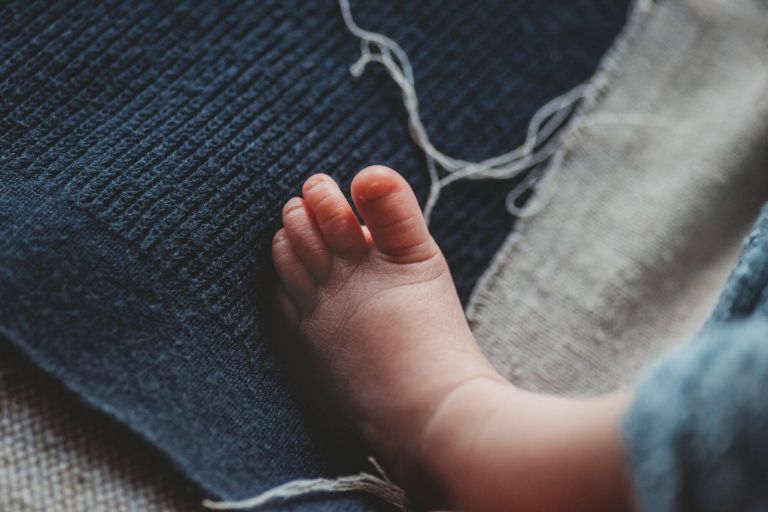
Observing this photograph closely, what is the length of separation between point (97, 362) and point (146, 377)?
0.04 metres

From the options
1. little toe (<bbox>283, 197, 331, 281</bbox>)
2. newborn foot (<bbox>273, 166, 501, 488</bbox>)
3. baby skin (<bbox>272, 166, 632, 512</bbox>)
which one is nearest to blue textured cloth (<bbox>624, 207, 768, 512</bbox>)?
baby skin (<bbox>272, 166, 632, 512</bbox>)

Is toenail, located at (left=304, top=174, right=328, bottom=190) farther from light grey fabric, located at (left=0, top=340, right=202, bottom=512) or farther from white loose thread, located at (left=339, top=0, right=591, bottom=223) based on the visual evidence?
light grey fabric, located at (left=0, top=340, right=202, bottom=512)

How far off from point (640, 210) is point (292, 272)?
380 mm

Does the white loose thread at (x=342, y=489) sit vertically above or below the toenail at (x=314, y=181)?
below

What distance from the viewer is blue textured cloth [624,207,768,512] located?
0.42 metres

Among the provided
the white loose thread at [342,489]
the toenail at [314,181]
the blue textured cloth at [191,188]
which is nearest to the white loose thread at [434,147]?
the blue textured cloth at [191,188]

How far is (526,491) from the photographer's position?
1.67 feet

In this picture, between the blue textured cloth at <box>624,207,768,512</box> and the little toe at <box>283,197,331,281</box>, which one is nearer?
the blue textured cloth at <box>624,207,768,512</box>

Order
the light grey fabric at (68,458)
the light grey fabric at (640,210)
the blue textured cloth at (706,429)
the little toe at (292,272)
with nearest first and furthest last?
the blue textured cloth at (706,429) < the light grey fabric at (68,458) < the little toe at (292,272) < the light grey fabric at (640,210)

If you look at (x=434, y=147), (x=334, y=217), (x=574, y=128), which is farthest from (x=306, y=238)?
(x=574, y=128)

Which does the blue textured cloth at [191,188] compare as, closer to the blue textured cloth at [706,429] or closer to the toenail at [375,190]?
the toenail at [375,190]

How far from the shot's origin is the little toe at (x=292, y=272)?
25.0 inches

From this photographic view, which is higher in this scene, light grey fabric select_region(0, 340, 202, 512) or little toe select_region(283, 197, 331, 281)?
little toe select_region(283, 197, 331, 281)

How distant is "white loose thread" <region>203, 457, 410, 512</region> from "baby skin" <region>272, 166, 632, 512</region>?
0.01 m
